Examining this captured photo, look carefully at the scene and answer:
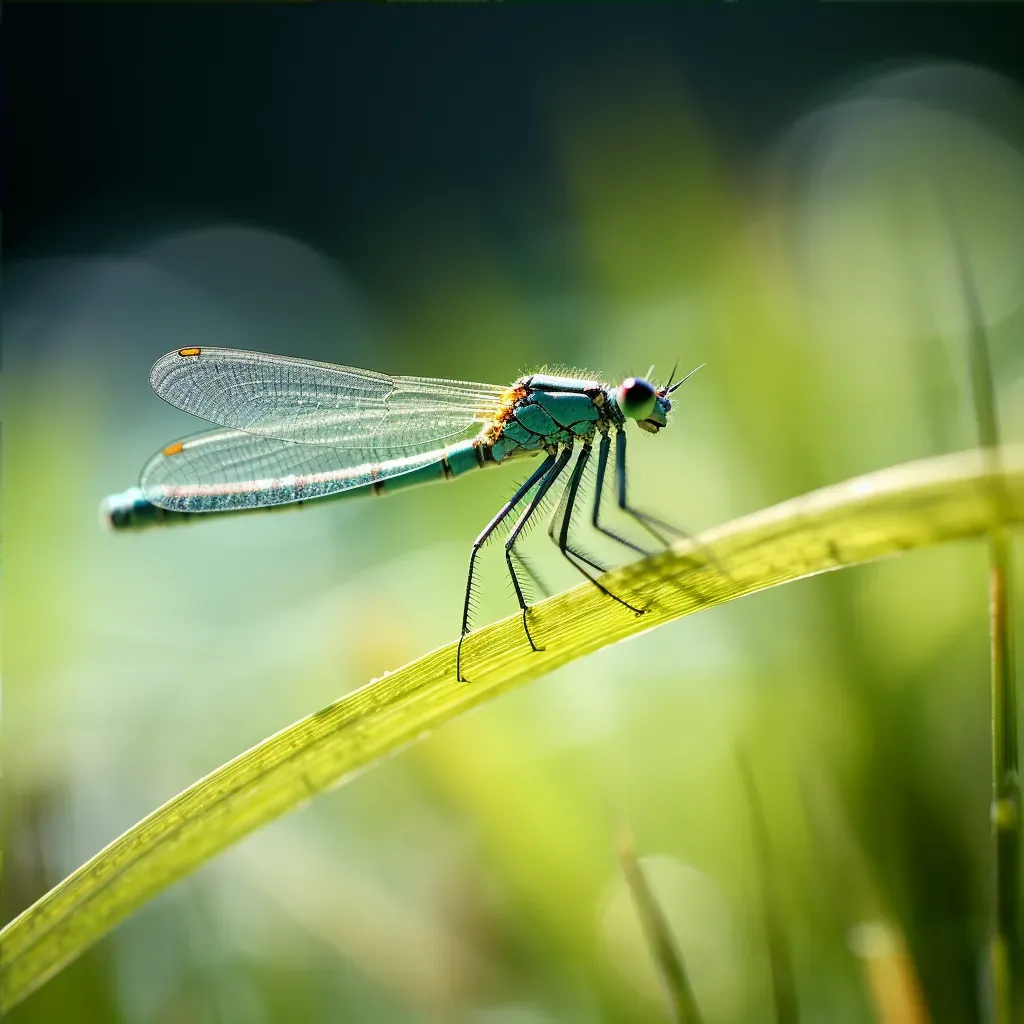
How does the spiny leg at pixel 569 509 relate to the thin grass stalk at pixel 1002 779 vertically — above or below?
above

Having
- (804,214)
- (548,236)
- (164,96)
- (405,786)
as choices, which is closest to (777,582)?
(405,786)

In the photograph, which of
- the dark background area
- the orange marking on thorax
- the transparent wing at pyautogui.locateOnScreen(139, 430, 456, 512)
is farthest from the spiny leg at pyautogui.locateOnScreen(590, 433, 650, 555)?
the dark background area

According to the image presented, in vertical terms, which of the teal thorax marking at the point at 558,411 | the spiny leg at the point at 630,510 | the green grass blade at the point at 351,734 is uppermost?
the teal thorax marking at the point at 558,411

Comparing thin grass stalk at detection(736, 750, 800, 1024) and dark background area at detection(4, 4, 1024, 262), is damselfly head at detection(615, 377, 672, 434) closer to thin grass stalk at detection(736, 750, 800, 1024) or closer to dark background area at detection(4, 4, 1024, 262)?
thin grass stalk at detection(736, 750, 800, 1024)

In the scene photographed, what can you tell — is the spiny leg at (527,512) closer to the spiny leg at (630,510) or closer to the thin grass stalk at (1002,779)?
the spiny leg at (630,510)

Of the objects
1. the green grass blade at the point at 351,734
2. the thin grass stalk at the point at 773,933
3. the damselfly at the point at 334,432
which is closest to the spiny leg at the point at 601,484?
the damselfly at the point at 334,432

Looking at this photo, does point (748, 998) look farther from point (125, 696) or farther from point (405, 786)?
point (125, 696)

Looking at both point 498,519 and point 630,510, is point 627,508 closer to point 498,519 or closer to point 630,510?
point 630,510
